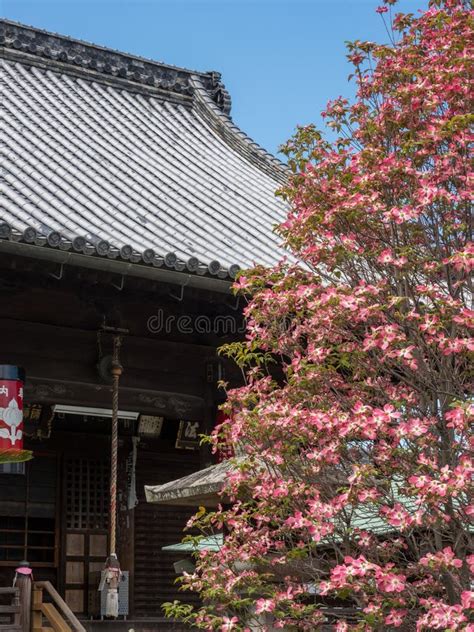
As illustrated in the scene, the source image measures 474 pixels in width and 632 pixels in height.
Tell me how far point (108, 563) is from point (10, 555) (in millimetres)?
2237

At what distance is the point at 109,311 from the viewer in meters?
A: 9.25

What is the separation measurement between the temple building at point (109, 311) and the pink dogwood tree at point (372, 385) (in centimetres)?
274

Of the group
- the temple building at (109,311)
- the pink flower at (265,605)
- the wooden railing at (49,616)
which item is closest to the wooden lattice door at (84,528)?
the temple building at (109,311)

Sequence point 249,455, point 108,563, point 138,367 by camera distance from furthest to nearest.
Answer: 1. point 138,367
2. point 108,563
3. point 249,455

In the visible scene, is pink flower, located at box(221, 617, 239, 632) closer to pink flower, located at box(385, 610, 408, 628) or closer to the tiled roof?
pink flower, located at box(385, 610, 408, 628)

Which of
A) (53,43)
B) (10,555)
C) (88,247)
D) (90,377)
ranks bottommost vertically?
(10,555)

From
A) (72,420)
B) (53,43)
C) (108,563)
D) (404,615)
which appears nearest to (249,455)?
(404,615)

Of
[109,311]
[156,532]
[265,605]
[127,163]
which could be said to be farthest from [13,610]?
[127,163]

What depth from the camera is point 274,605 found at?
5.27m

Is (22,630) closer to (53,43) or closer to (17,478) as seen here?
(17,478)

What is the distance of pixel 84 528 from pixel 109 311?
9.93 feet

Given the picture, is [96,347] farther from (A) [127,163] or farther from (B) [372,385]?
(B) [372,385]

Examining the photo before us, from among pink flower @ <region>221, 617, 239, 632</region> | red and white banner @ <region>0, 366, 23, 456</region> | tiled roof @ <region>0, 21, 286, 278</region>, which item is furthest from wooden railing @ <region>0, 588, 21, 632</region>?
pink flower @ <region>221, 617, 239, 632</region>

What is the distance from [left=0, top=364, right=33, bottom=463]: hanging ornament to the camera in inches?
328
